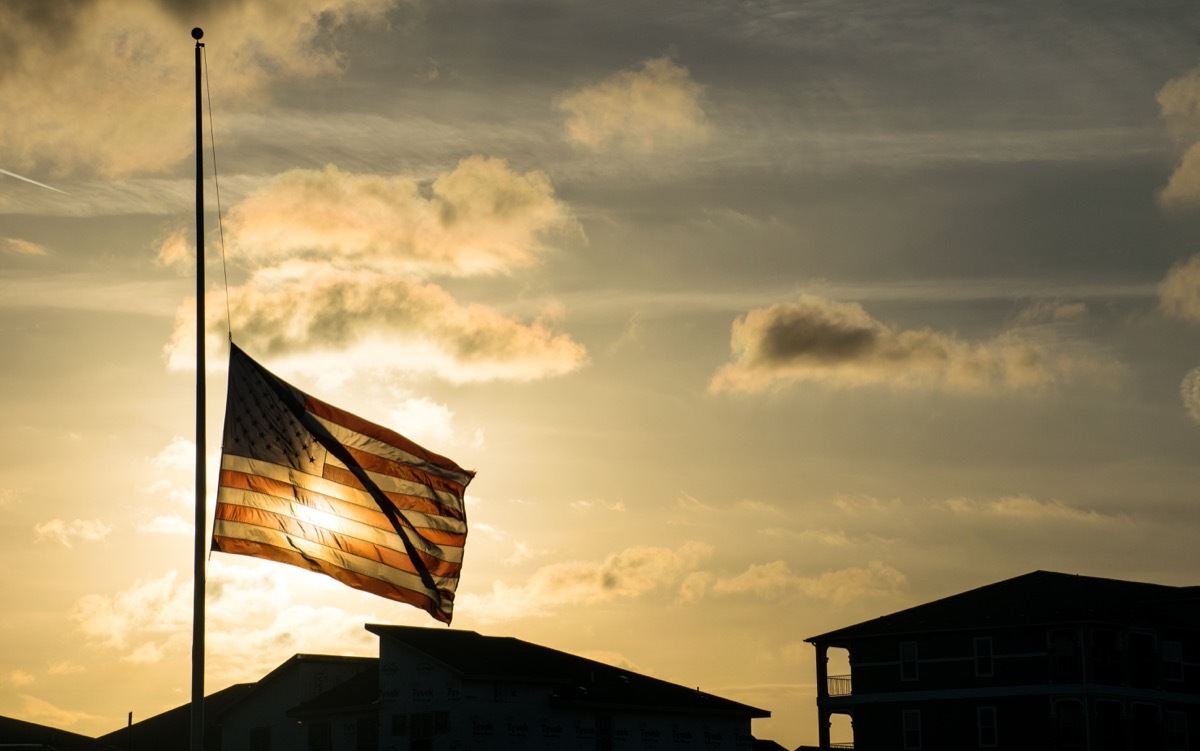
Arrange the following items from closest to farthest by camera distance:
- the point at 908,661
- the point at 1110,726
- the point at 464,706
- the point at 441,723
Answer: the point at 464,706
the point at 441,723
the point at 1110,726
the point at 908,661

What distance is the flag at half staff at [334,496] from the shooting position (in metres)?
24.4

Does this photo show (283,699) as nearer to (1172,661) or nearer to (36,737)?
(36,737)

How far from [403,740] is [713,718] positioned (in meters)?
17.1

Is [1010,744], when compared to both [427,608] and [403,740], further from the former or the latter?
[427,608]

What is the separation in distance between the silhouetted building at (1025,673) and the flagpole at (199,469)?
62593mm

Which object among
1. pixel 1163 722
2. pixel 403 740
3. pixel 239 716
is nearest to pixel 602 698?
pixel 403 740

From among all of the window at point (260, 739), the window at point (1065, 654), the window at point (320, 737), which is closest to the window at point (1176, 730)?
the window at point (1065, 654)

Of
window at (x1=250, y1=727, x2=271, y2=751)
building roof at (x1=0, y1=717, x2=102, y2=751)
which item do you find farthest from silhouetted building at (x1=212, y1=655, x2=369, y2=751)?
building roof at (x1=0, y1=717, x2=102, y2=751)

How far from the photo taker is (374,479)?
25750 millimetres

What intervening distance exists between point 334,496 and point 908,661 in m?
63.8

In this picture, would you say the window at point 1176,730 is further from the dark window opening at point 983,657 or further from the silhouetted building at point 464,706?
the silhouetted building at point 464,706

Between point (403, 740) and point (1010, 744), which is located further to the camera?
point (1010, 744)

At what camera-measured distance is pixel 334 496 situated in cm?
2528

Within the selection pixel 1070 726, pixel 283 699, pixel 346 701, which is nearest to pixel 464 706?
pixel 346 701
